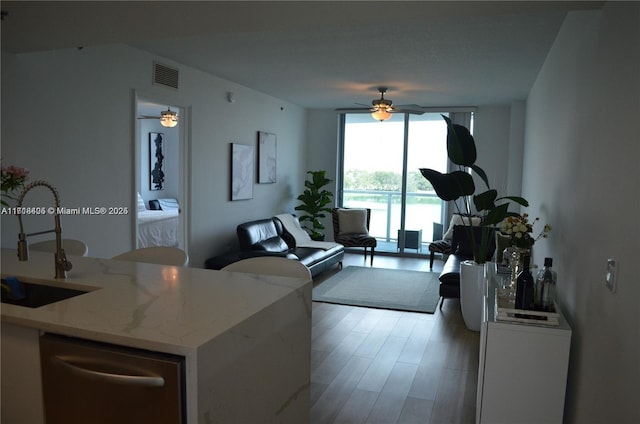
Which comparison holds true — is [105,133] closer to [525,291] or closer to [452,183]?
[452,183]

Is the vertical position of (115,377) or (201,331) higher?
(201,331)

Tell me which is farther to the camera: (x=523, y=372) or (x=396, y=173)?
(x=396, y=173)

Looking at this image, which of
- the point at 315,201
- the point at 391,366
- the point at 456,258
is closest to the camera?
the point at 391,366

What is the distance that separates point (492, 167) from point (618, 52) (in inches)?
249

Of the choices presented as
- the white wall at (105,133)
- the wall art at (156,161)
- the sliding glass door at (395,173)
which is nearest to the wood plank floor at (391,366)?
the white wall at (105,133)

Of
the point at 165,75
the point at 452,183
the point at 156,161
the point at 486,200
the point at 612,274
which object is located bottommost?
the point at 612,274

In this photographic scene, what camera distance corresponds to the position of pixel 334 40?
4137 mm

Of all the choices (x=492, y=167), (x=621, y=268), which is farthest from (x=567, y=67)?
(x=492, y=167)

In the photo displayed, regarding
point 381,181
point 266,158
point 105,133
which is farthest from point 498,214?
point 381,181

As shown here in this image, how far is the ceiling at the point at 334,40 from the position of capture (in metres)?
2.43

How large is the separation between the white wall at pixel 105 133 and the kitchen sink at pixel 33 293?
4.74 ft

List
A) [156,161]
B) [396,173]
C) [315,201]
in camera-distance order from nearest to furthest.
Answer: [315,201] < [396,173] < [156,161]

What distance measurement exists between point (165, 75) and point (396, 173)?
15.5 feet

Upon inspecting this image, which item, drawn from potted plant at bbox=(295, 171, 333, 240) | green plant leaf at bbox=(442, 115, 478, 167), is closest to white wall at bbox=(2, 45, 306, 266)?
potted plant at bbox=(295, 171, 333, 240)
